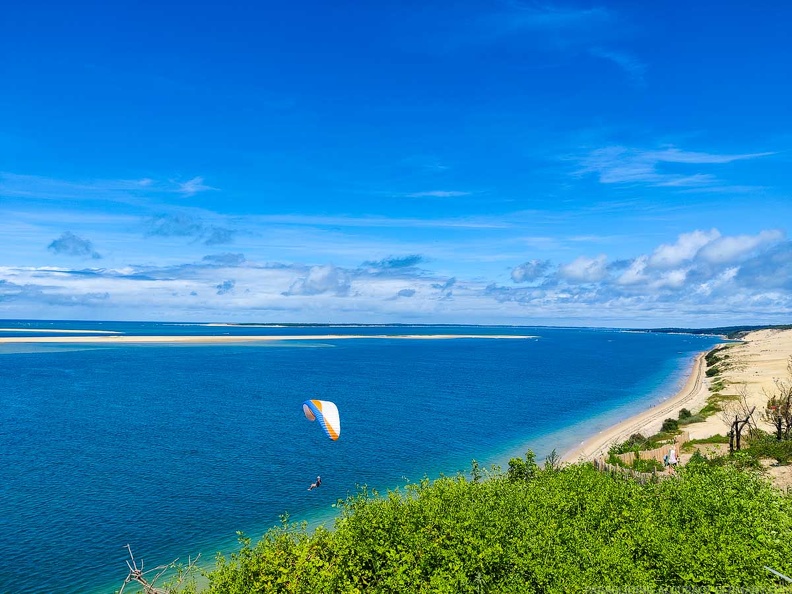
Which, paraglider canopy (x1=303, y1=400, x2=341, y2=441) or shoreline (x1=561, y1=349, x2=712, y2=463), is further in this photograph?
shoreline (x1=561, y1=349, x2=712, y2=463)

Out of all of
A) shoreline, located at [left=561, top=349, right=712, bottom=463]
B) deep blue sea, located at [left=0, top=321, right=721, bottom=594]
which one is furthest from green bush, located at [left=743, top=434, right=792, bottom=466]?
deep blue sea, located at [left=0, top=321, right=721, bottom=594]

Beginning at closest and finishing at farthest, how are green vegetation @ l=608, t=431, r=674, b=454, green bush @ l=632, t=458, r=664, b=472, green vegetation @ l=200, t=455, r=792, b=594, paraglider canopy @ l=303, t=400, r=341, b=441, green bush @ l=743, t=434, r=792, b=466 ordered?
1. green vegetation @ l=200, t=455, r=792, b=594
2. paraglider canopy @ l=303, t=400, r=341, b=441
3. green bush @ l=743, t=434, r=792, b=466
4. green bush @ l=632, t=458, r=664, b=472
5. green vegetation @ l=608, t=431, r=674, b=454

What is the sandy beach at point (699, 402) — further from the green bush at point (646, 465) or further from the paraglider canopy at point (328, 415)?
the paraglider canopy at point (328, 415)

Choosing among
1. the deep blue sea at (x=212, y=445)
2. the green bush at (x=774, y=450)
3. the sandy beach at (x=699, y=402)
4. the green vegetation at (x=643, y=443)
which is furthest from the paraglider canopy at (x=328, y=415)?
the green bush at (x=774, y=450)

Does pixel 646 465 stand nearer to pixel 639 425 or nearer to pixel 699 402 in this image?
pixel 639 425

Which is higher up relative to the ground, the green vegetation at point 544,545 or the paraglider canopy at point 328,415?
the paraglider canopy at point 328,415

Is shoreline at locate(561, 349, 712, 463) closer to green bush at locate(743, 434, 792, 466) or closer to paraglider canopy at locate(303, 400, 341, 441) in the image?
green bush at locate(743, 434, 792, 466)

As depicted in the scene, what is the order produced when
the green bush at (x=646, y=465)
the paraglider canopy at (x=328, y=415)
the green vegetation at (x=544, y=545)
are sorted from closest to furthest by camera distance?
1. the green vegetation at (x=544, y=545)
2. the paraglider canopy at (x=328, y=415)
3. the green bush at (x=646, y=465)

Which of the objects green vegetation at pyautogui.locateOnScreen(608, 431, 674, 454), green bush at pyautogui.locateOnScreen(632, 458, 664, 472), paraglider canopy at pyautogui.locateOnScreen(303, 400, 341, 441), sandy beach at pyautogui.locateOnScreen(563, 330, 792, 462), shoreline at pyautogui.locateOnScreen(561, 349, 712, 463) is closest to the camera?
paraglider canopy at pyautogui.locateOnScreen(303, 400, 341, 441)
